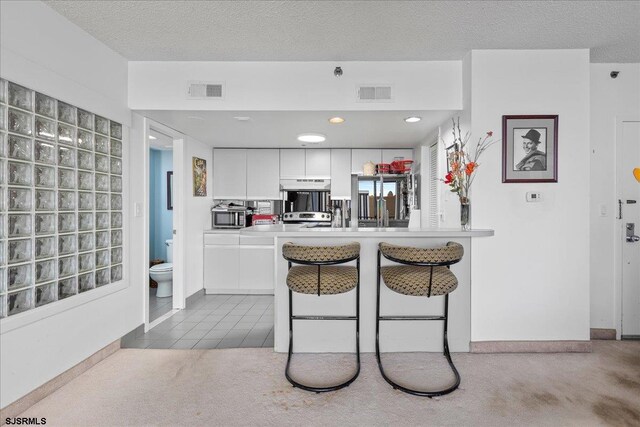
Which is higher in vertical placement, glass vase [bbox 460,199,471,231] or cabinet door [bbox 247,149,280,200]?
cabinet door [bbox 247,149,280,200]

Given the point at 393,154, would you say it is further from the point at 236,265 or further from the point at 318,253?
the point at 318,253

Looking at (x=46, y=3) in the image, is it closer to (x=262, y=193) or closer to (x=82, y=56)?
(x=82, y=56)

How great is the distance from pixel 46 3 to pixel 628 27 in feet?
13.3

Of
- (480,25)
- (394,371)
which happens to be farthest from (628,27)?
(394,371)

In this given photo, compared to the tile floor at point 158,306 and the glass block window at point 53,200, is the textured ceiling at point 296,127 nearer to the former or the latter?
the glass block window at point 53,200

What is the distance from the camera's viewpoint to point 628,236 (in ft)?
9.73

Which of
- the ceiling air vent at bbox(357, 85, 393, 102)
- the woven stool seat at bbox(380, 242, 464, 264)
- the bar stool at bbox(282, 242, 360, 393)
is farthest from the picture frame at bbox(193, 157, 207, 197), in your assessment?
the woven stool seat at bbox(380, 242, 464, 264)

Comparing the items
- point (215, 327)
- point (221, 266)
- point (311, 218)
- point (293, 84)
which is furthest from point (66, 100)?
point (311, 218)

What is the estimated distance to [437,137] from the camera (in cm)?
372

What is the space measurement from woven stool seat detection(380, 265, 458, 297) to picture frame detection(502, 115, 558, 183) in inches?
44.0

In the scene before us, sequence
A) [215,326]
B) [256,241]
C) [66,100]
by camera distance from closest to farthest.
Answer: [66,100] < [215,326] < [256,241]

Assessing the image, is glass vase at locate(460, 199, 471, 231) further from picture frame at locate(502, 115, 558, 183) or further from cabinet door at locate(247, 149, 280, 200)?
cabinet door at locate(247, 149, 280, 200)

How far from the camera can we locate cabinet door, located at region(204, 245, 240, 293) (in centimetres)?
451

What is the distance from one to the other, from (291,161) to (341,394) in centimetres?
351
